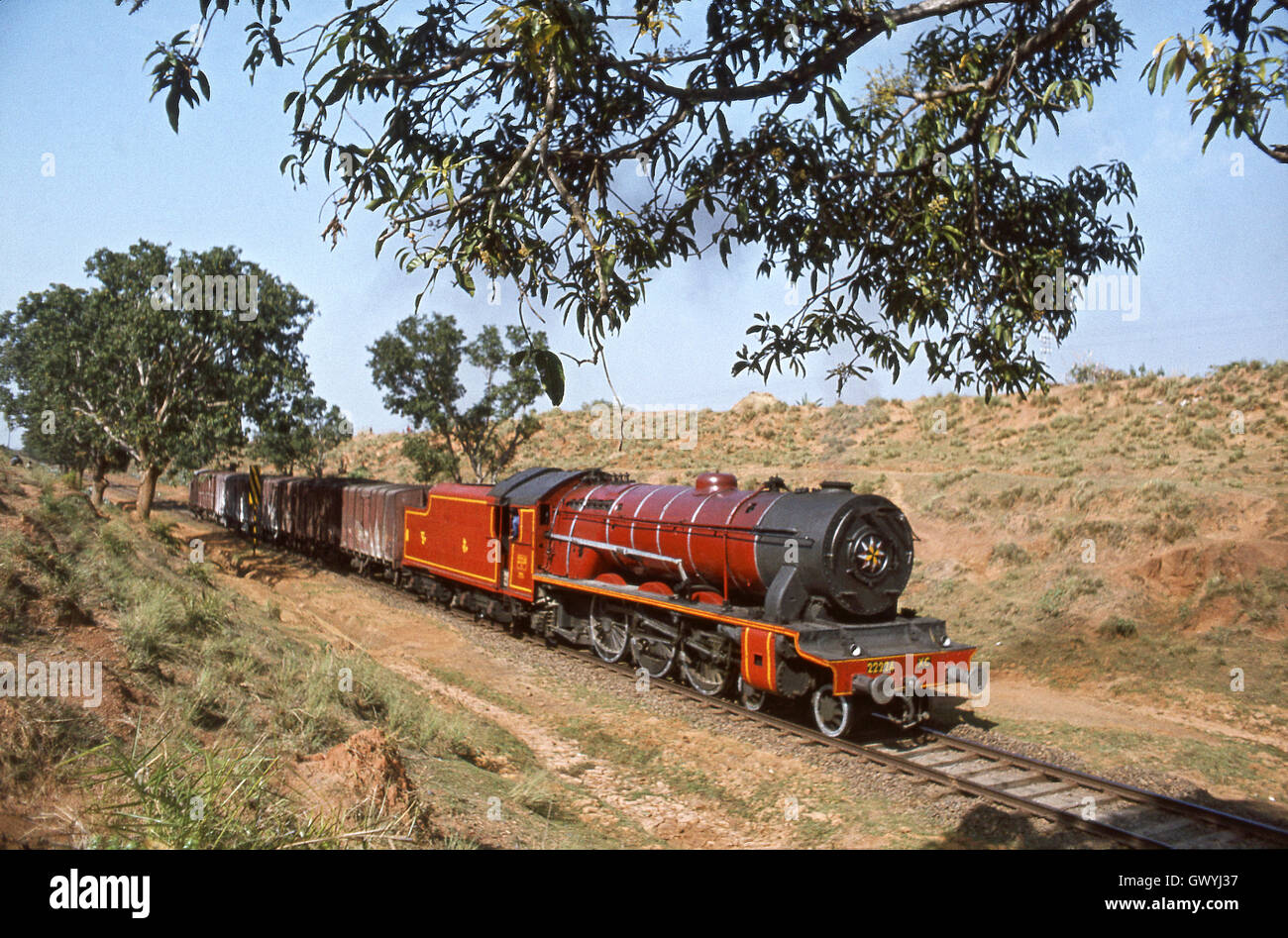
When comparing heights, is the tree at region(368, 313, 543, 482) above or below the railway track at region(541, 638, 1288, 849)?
above

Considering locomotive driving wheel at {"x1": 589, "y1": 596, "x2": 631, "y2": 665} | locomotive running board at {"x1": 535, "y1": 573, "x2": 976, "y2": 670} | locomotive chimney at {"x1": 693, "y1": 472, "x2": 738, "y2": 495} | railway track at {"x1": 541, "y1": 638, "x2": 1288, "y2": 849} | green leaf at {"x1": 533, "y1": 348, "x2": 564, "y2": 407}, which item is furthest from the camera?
locomotive driving wheel at {"x1": 589, "y1": 596, "x2": 631, "y2": 665}

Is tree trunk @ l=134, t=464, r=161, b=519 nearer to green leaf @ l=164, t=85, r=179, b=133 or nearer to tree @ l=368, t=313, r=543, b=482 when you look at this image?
tree @ l=368, t=313, r=543, b=482

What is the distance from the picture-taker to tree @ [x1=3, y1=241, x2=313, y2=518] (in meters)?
24.9

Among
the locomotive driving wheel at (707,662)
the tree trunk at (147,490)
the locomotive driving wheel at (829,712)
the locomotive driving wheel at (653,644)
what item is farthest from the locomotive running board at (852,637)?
the tree trunk at (147,490)

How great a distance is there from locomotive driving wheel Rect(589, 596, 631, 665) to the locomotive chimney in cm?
279

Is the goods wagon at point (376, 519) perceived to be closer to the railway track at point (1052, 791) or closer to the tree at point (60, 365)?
the tree at point (60, 365)

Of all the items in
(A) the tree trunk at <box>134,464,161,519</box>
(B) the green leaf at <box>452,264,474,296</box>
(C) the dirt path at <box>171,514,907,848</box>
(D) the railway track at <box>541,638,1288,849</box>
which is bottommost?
(C) the dirt path at <box>171,514,907,848</box>

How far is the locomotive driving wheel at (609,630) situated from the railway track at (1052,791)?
3.20 meters

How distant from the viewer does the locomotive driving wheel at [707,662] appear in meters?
12.2

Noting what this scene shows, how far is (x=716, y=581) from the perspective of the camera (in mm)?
12367

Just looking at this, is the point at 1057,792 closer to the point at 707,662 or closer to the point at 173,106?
the point at 707,662

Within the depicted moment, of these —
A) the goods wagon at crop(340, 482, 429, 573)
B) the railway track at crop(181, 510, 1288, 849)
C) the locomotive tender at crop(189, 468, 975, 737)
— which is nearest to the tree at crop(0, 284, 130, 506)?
the goods wagon at crop(340, 482, 429, 573)
